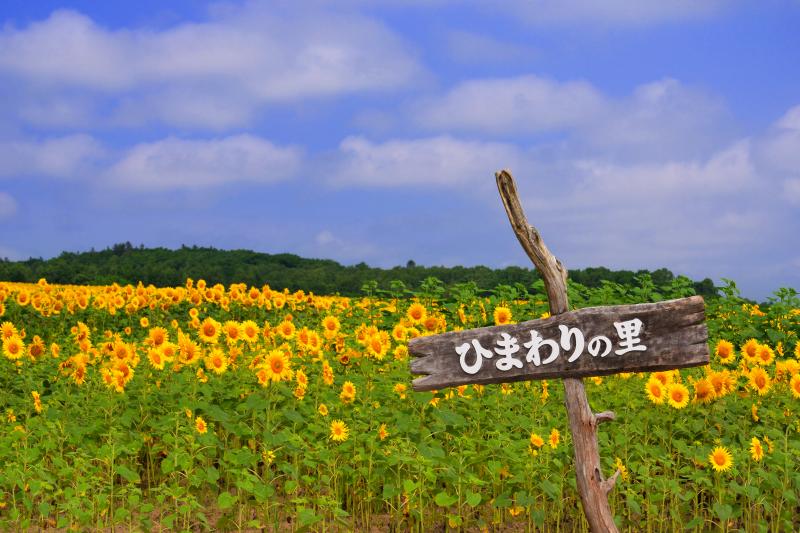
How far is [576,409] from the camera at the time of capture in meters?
5.44

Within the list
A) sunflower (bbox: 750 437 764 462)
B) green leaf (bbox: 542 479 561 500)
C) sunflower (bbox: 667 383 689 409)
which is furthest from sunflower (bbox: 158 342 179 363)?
sunflower (bbox: 750 437 764 462)

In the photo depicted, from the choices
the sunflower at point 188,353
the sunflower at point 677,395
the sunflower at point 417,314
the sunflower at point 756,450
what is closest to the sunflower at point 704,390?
the sunflower at point 677,395

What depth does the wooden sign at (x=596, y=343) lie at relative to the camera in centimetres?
521

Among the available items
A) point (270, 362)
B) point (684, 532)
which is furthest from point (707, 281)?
point (270, 362)

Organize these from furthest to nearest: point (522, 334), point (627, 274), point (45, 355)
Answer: point (627, 274) < point (45, 355) < point (522, 334)

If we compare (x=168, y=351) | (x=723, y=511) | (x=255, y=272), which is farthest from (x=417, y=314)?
(x=255, y=272)

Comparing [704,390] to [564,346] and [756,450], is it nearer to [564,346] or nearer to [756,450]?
[756,450]

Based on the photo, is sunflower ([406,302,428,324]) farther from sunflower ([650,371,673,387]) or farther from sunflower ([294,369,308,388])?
A: sunflower ([650,371,673,387])

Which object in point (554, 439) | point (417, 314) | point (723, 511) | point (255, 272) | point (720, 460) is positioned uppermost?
point (255, 272)

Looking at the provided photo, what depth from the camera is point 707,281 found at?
810 inches

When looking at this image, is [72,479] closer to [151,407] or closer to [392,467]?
[151,407]

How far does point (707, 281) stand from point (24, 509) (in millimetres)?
17399

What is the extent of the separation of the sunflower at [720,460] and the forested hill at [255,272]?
829 centimetres

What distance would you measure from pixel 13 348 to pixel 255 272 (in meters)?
19.7
